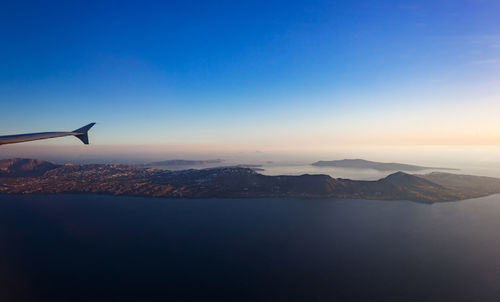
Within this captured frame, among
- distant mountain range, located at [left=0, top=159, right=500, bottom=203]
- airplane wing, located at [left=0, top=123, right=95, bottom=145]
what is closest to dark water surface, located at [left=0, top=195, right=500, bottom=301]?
distant mountain range, located at [left=0, top=159, right=500, bottom=203]

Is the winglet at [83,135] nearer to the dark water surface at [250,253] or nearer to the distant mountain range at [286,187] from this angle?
the dark water surface at [250,253]

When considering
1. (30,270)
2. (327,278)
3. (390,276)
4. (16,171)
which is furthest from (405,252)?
(16,171)

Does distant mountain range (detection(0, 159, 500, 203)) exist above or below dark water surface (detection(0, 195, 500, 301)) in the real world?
above

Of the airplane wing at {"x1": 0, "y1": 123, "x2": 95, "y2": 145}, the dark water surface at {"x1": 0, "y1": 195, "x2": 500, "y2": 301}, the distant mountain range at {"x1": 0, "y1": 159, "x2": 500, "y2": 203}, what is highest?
the airplane wing at {"x1": 0, "y1": 123, "x2": 95, "y2": 145}

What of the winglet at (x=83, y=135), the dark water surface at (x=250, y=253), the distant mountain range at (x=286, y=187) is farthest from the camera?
the distant mountain range at (x=286, y=187)

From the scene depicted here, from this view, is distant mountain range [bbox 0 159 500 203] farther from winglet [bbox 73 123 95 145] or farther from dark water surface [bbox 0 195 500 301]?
winglet [bbox 73 123 95 145]

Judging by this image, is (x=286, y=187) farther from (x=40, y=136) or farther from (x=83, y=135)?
(x=40, y=136)

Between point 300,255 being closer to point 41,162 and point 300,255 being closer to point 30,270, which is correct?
point 30,270

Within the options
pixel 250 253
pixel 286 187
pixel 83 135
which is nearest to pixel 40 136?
pixel 83 135

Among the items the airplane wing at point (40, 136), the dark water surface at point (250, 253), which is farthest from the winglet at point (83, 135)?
the dark water surface at point (250, 253)
